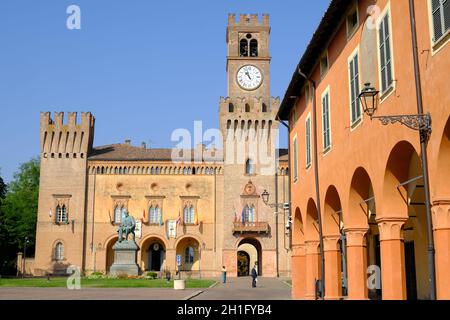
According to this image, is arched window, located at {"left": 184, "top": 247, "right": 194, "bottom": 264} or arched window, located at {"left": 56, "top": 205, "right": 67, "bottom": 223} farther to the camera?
arched window, located at {"left": 184, "top": 247, "right": 194, "bottom": 264}

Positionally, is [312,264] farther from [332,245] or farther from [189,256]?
[189,256]

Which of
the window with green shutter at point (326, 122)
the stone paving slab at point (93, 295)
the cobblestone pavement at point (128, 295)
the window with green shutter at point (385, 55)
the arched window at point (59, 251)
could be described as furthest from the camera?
the arched window at point (59, 251)

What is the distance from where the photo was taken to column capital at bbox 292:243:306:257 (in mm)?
25177

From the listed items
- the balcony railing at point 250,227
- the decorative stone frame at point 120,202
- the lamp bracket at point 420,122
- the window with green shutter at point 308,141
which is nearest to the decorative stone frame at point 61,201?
the decorative stone frame at point 120,202

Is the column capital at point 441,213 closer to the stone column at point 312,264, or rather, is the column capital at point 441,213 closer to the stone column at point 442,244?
the stone column at point 442,244

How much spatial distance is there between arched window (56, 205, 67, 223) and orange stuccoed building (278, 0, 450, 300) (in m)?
42.0

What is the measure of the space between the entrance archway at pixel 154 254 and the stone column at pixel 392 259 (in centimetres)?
5187

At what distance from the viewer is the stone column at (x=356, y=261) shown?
15648 mm

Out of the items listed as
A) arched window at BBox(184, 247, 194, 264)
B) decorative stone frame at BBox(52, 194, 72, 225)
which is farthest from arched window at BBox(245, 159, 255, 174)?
decorative stone frame at BBox(52, 194, 72, 225)

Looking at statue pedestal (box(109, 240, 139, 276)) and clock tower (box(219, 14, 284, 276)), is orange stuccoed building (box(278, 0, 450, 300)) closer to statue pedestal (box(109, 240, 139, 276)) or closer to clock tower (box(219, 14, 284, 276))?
statue pedestal (box(109, 240, 139, 276))

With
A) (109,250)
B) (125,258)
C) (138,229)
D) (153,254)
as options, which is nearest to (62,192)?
(109,250)

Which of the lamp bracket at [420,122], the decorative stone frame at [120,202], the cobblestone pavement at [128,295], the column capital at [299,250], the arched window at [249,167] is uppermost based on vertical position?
the arched window at [249,167]

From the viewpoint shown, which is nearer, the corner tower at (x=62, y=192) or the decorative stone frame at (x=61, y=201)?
the corner tower at (x=62, y=192)
